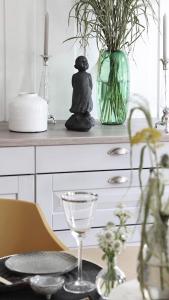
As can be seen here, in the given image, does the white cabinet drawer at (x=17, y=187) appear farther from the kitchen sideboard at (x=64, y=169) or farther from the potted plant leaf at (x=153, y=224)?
the potted plant leaf at (x=153, y=224)

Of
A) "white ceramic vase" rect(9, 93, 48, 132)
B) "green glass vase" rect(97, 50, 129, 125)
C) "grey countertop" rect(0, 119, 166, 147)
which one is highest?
"green glass vase" rect(97, 50, 129, 125)

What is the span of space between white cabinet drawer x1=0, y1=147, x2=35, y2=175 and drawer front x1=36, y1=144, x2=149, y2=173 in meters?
0.04

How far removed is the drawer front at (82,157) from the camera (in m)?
2.96

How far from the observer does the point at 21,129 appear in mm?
3100

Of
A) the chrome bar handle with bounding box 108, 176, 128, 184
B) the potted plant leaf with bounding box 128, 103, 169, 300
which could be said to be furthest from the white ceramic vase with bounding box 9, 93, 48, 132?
the potted plant leaf with bounding box 128, 103, 169, 300

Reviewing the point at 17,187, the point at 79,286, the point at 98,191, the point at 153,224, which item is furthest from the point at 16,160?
the point at 153,224

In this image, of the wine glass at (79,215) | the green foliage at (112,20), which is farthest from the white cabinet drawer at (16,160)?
the wine glass at (79,215)

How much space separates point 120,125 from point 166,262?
223 centimetres

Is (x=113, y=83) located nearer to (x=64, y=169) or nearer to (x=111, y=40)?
(x=111, y=40)

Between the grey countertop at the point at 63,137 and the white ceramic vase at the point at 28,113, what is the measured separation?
39 mm

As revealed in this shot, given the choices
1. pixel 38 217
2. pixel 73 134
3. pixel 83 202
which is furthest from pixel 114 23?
pixel 83 202

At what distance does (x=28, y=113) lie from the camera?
121 inches

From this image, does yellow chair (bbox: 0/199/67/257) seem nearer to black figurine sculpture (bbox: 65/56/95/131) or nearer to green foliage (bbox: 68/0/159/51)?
black figurine sculpture (bbox: 65/56/95/131)

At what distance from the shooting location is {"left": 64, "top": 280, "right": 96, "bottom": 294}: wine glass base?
5.16ft
